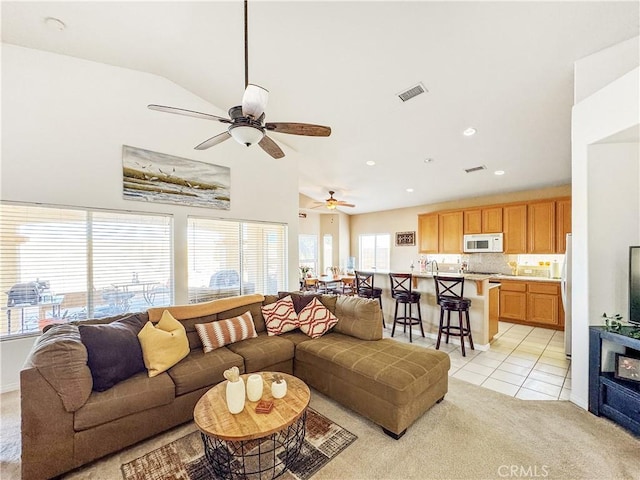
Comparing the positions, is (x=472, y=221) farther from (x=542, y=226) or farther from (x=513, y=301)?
(x=513, y=301)

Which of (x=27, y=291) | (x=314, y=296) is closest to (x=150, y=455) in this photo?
(x=314, y=296)

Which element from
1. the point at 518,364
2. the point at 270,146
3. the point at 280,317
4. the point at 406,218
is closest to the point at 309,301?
the point at 280,317

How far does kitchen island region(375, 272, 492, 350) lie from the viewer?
3.87 m

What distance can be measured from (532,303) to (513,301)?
296 millimetres

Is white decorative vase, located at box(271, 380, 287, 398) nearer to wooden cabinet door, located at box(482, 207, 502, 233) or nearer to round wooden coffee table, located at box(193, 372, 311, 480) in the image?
round wooden coffee table, located at box(193, 372, 311, 480)

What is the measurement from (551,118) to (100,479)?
5472 mm

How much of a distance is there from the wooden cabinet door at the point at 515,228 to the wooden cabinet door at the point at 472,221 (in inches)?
18.5

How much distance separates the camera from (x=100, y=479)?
5.72 ft

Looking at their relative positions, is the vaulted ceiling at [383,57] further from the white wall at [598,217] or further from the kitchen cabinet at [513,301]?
the kitchen cabinet at [513,301]

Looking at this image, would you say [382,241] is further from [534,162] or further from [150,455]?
[150,455]

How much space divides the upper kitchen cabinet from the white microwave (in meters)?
0.12

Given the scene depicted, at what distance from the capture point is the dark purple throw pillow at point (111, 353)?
2002mm

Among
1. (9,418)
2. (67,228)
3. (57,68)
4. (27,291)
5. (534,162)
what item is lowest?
(9,418)

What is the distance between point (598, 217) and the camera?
245 centimetres
